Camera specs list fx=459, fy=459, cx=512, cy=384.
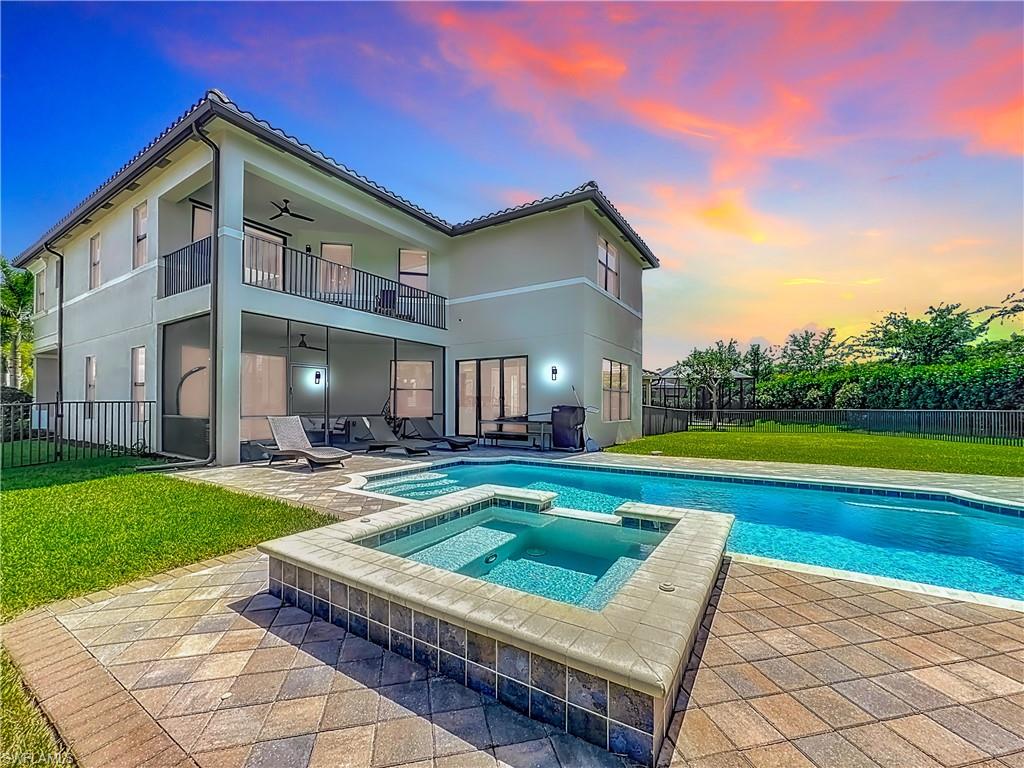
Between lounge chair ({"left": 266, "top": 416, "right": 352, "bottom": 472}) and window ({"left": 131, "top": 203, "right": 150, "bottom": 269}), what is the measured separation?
599 cm

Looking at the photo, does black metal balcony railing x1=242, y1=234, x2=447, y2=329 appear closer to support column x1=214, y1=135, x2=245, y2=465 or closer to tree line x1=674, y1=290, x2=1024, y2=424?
support column x1=214, y1=135, x2=245, y2=465

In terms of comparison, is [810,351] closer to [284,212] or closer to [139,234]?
[284,212]

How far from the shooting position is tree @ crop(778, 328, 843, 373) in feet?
120

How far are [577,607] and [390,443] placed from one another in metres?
9.45

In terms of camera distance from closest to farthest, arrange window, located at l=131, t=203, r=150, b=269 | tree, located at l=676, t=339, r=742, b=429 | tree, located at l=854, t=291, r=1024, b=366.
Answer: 1. window, located at l=131, t=203, r=150, b=269
2. tree, located at l=676, t=339, r=742, b=429
3. tree, located at l=854, t=291, r=1024, b=366

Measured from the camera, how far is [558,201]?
467 inches

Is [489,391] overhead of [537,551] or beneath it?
overhead

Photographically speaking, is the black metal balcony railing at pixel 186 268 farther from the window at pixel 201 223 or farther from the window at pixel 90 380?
the window at pixel 90 380

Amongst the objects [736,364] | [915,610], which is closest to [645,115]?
[915,610]

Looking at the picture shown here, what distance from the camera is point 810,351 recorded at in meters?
38.7

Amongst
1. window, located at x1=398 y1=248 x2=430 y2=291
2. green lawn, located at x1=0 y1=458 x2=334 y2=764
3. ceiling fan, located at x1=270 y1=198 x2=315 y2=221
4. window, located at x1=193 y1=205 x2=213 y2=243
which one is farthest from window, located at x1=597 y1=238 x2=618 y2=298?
green lawn, located at x1=0 y1=458 x2=334 y2=764

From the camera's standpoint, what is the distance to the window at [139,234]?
11312 millimetres

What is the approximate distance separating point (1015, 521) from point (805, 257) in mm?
12030

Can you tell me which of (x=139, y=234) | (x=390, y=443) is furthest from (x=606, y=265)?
(x=139, y=234)
